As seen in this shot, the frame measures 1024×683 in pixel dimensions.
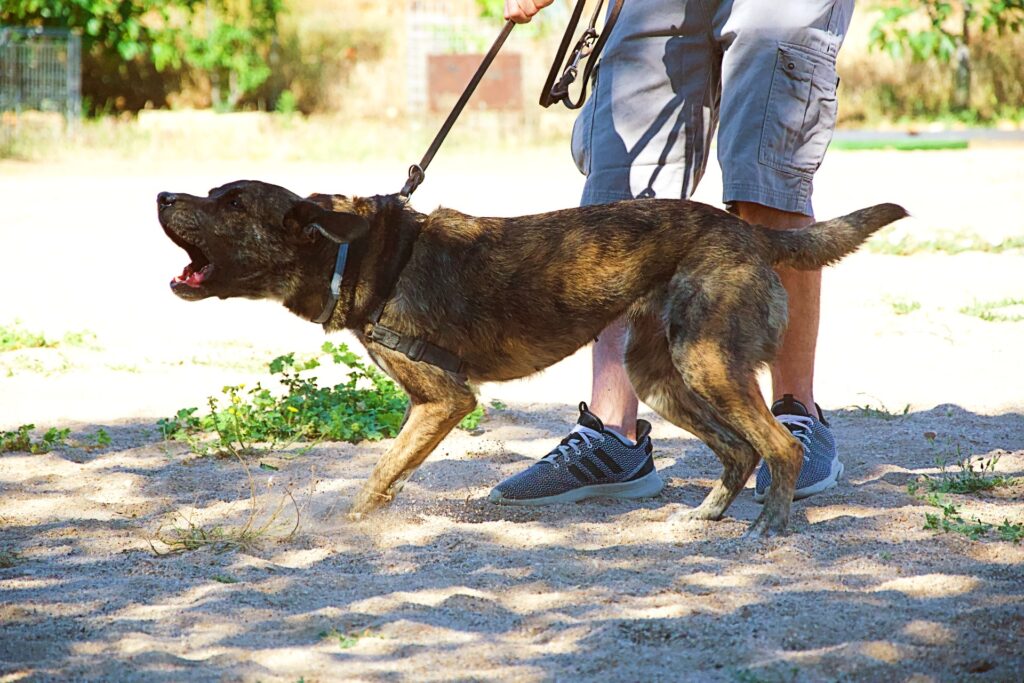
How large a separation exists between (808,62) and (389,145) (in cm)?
1569

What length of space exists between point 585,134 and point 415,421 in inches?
56.4

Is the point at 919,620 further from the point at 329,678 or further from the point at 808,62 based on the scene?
the point at 808,62

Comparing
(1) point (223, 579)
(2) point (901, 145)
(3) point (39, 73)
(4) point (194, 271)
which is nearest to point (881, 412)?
(4) point (194, 271)

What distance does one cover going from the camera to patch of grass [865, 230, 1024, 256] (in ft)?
32.0

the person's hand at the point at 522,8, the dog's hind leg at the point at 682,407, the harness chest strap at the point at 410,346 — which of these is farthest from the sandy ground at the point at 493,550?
the person's hand at the point at 522,8

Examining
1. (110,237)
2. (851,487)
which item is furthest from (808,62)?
(110,237)

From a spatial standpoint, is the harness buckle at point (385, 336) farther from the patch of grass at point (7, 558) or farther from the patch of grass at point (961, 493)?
the patch of grass at point (961, 493)

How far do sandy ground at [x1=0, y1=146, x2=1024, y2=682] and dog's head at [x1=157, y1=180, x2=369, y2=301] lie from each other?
822 mm

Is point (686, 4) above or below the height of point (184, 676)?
above

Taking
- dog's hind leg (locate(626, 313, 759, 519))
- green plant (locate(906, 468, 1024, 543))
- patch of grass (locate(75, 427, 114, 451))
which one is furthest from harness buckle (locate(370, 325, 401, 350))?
green plant (locate(906, 468, 1024, 543))

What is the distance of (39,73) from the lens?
69.3 ft

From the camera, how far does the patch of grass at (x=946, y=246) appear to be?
974 centimetres

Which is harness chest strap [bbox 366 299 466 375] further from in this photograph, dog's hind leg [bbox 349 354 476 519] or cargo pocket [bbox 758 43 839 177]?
cargo pocket [bbox 758 43 839 177]

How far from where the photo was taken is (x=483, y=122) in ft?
71.0
